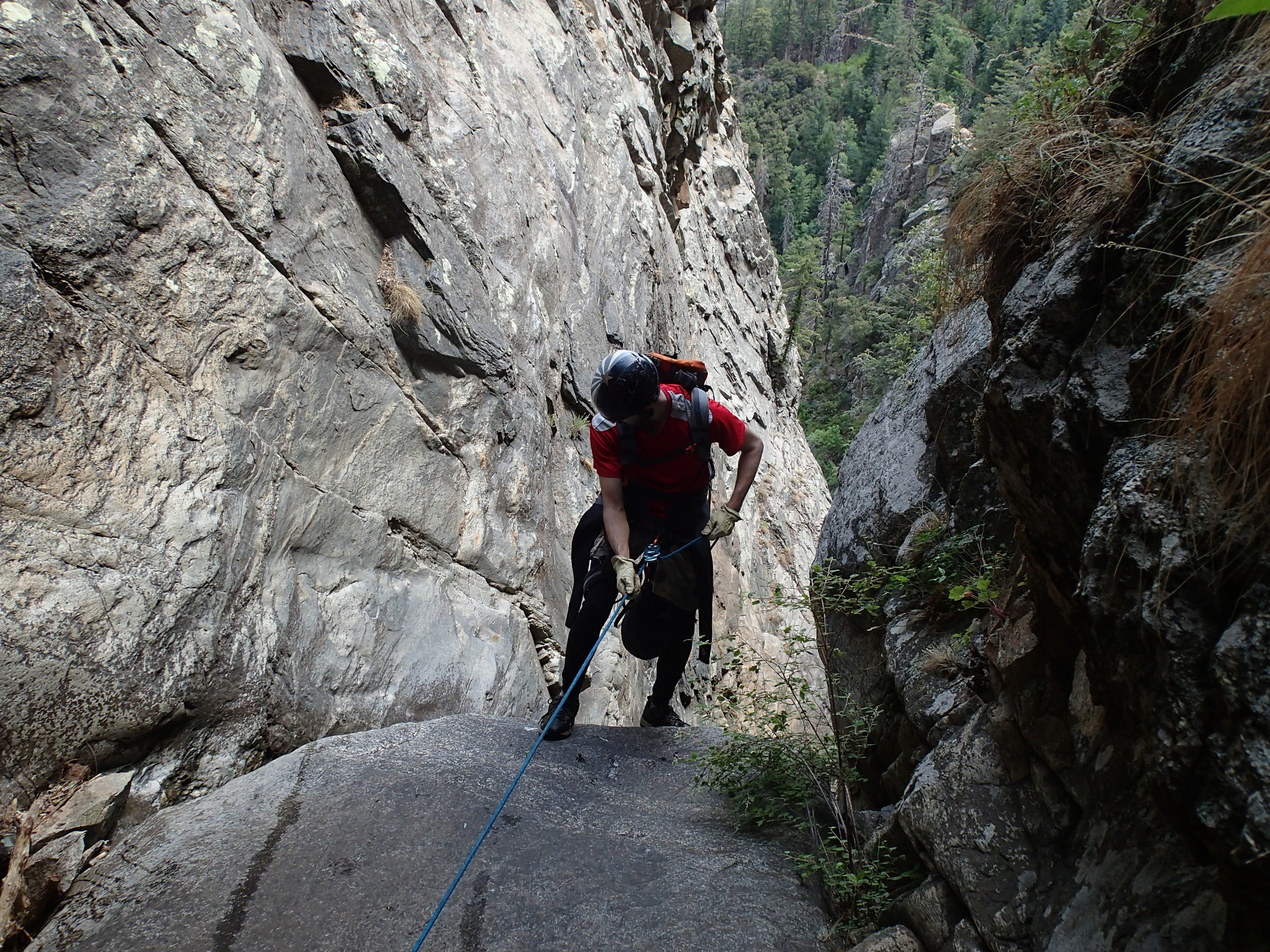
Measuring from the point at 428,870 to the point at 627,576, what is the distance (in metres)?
1.83

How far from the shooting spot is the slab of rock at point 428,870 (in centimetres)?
265

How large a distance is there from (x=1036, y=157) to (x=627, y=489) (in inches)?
111

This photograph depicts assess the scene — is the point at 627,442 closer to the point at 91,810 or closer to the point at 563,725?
the point at 563,725

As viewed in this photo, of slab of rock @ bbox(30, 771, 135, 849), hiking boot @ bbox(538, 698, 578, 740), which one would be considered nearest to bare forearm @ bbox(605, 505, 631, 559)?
hiking boot @ bbox(538, 698, 578, 740)

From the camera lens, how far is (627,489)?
4.74 metres

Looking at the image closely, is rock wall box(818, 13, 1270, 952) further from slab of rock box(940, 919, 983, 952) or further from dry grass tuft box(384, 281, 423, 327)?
dry grass tuft box(384, 281, 423, 327)

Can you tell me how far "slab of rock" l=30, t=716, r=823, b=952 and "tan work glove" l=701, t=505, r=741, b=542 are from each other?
4.86ft

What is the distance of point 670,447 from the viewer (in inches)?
177

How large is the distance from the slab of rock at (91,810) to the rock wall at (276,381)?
0.12 metres

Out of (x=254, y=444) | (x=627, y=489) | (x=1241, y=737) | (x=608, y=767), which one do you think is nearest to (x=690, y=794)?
(x=608, y=767)

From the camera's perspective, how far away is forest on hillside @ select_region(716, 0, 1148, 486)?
35375mm

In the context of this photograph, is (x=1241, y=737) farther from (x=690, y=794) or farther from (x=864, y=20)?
(x=864, y=20)

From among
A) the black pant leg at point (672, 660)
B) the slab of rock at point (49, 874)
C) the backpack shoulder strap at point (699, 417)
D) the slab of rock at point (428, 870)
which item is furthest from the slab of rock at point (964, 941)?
the slab of rock at point (49, 874)

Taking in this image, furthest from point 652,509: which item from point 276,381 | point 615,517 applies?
point 276,381
